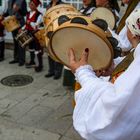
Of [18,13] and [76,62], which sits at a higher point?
[76,62]

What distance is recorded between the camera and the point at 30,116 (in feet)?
13.6

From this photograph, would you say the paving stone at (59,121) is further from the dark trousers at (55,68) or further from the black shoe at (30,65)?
the black shoe at (30,65)

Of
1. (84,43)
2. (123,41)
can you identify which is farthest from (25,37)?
(84,43)

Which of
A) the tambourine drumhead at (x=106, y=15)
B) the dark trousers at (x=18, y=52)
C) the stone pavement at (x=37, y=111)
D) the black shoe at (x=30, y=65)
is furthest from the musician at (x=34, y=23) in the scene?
the tambourine drumhead at (x=106, y=15)

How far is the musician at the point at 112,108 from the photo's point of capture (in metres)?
1.11

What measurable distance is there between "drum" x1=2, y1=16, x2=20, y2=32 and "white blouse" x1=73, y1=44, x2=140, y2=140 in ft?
16.6

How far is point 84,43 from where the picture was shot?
1831 millimetres

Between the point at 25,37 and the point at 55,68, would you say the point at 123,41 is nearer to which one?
the point at 55,68

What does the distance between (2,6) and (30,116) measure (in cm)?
424

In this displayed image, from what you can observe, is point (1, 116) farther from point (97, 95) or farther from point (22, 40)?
point (97, 95)

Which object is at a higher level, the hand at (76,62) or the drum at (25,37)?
the hand at (76,62)

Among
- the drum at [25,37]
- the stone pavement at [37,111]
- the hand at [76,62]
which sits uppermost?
the hand at [76,62]

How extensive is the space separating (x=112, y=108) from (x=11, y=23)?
525 centimetres

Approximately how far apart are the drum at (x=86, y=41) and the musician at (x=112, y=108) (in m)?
0.50
